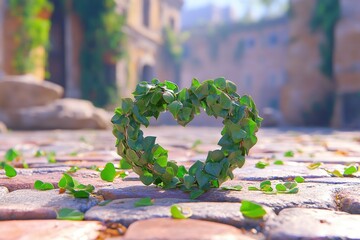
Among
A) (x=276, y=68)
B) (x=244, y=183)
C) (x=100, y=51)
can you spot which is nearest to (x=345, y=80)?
(x=100, y=51)

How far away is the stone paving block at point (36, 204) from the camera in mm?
1177

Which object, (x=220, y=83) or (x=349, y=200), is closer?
(x=349, y=200)

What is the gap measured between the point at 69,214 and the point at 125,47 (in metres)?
12.1

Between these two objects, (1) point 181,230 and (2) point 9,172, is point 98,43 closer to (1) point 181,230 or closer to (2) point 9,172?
(2) point 9,172

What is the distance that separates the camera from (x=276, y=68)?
84.4 feet

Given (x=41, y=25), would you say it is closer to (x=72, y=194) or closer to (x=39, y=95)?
(x=39, y=95)

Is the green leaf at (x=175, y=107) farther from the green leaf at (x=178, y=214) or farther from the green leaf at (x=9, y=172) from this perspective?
the green leaf at (x=9, y=172)

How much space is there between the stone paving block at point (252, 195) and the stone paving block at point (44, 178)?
192mm

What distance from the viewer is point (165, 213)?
3.77 feet

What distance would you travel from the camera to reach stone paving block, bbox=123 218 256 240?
3.10 feet

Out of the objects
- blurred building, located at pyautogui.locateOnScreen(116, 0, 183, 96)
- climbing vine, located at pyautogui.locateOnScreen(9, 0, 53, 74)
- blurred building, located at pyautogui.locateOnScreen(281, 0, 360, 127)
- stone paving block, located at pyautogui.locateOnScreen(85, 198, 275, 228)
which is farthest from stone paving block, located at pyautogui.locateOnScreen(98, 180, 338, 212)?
blurred building, located at pyautogui.locateOnScreen(116, 0, 183, 96)

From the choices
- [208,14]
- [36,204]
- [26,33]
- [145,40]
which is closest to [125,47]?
[26,33]

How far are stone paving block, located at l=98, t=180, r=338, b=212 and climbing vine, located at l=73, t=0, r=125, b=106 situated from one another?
36.3 ft

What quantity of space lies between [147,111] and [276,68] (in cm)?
2502
